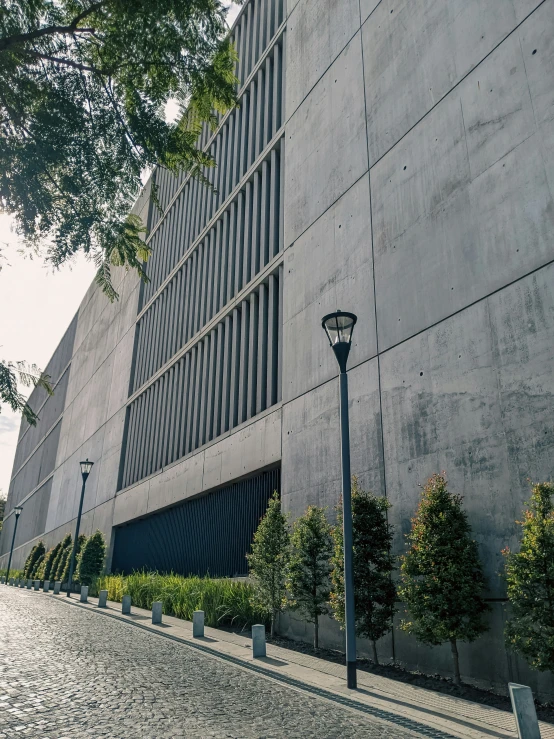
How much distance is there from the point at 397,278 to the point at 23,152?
23.5 ft

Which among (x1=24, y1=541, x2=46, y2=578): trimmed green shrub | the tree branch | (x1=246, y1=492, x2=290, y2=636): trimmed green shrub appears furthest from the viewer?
(x1=24, y1=541, x2=46, y2=578): trimmed green shrub

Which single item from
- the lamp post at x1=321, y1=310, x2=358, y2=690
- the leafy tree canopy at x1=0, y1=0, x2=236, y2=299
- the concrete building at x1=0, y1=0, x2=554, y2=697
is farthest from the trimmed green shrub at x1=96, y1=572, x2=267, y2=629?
the leafy tree canopy at x1=0, y1=0, x2=236, y2=299

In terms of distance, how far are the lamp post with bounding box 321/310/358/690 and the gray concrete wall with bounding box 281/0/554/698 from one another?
201 centimetres

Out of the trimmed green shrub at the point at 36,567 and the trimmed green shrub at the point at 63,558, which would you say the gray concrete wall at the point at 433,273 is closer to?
the trimmed green shrub at the point at 63,558

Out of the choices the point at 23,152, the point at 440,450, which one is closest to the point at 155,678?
the point at 440,450

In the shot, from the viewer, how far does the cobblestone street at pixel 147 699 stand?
557cm

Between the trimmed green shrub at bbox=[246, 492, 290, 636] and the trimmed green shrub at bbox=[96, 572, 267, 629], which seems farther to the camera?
the trimmed green shrub at bbox=[96, 572, 267, 629]

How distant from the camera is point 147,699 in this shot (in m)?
6.59

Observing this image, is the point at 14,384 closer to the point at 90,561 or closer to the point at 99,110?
the point at 99,110

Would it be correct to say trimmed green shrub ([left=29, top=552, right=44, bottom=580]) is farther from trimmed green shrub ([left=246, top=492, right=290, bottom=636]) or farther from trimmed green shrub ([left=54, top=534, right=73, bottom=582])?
trimmed green shrub ([left=246, top=492, right=290, bottom=636])

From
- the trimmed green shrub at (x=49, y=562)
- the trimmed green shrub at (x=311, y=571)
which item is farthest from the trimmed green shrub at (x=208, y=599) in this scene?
the trimmed green shrub at (x=49, y=562)

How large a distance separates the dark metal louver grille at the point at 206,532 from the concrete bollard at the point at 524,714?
10664 millimetres

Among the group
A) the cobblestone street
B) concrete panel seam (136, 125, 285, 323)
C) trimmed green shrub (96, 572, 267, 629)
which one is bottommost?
the cobblestone street

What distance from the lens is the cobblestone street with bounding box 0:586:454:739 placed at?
5.57m
